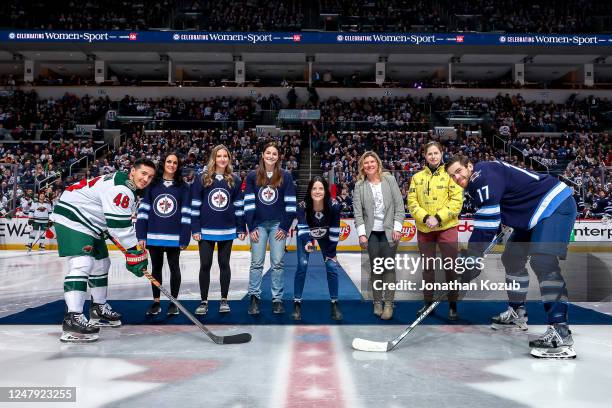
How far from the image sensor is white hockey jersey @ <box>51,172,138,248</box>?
4.15m

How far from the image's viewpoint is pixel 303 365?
3.40 meters

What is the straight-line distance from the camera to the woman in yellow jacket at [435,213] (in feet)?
16.1

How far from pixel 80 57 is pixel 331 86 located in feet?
42.6

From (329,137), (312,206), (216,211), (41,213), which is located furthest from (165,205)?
(329,137)

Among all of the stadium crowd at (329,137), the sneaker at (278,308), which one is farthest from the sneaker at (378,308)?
the stadium crowd at (329,137)

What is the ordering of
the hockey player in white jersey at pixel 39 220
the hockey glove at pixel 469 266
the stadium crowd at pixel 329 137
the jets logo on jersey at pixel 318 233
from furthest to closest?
1. the stadium crowd at pixel 329 137
2. the hockey player in white jersey at pixel 39 220
3. the jets logo on jersey at pixel 318 233
4. the hockey glove at pixel 469 266

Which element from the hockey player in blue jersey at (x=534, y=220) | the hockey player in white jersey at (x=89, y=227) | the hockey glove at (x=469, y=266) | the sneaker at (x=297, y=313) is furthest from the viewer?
the sneaker at (x=297, y=313)

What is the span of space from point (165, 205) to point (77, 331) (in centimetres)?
154

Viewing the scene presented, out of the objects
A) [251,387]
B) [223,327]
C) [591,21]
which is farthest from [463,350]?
[591,21]

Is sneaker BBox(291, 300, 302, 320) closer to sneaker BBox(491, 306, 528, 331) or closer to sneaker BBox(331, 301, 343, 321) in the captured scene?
sneaker BBox(331, 301, 343, 321)

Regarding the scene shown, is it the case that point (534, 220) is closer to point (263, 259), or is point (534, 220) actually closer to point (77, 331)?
point (263, 259)

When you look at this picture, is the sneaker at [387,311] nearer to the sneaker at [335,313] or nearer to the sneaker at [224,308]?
the sneaker at [335,313]

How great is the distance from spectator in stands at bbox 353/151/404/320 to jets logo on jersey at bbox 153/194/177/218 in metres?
1.89

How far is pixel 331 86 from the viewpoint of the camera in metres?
24.8
